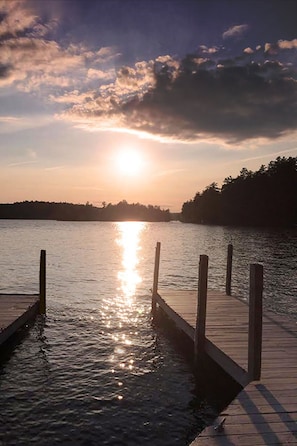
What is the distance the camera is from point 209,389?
11.2 meters

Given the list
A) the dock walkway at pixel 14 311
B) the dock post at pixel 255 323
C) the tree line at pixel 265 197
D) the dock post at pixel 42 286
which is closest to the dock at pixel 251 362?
the dock post at pixel 255 323

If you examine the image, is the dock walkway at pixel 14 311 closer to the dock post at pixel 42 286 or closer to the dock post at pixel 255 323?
the dock post at pixel 42 286

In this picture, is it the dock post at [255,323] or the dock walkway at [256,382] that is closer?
the dock walkway at [256,382]

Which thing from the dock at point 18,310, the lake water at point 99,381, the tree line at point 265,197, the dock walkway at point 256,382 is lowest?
the lake water at point 99,381

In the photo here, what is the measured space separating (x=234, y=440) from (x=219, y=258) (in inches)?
1753

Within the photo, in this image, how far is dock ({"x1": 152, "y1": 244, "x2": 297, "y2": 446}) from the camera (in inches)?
249

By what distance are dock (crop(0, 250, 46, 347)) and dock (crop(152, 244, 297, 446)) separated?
18.2 ft

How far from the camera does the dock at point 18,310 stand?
44.1 feet

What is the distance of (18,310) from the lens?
15758 millimetres

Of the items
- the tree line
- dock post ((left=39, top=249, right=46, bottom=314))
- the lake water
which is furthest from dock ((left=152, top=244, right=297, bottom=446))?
the tree line

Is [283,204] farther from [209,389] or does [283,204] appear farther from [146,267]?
Answer: [209,389]

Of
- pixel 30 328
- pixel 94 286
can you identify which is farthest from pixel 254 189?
pixel 30 328

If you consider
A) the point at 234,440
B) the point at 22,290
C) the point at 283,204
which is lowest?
the point at 22,290

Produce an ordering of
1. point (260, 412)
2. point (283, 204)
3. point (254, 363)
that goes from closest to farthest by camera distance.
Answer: point (260, 412) < point (254, 363) < point (283, 204)
